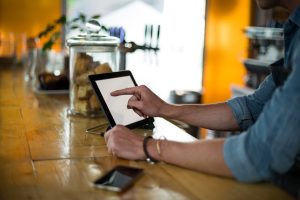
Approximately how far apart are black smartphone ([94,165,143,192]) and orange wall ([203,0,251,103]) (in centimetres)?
465

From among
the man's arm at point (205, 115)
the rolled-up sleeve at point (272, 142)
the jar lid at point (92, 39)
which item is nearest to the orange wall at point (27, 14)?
the jar lid at point (92, 39)

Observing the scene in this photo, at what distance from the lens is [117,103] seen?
4.79 ft

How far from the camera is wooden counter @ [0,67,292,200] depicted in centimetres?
92

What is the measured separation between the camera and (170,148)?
1.08 meters

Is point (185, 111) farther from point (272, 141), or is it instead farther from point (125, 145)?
point (272, 141)

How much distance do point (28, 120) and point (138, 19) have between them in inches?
202

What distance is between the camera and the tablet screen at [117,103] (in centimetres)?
143

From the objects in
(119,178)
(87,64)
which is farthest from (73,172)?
(87,64)

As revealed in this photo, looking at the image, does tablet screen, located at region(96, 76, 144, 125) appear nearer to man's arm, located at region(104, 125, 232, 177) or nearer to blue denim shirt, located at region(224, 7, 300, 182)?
man's arm, located at region(104, 125, 232, 177)

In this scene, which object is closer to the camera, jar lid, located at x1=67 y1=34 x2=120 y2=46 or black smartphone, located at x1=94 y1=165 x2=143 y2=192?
black smartphone, located at x1=94 y1=165 x2=143 y2=192

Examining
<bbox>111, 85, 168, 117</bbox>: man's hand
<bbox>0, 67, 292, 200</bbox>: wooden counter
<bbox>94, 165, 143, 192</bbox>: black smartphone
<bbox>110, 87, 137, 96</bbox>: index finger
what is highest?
<bbox>110, 87, 137, 96</bbox>: index finger

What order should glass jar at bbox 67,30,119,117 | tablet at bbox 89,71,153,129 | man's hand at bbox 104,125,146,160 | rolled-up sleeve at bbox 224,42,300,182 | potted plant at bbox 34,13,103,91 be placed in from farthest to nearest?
potted plant at bbox 34,13,103,91, glass jar at bbox 67,30,119,117, tablet at bbox 89,71,153,129, man's hand at bbox 104,125,146,160, rolled-up sleeve at bbox 224,42,300,182

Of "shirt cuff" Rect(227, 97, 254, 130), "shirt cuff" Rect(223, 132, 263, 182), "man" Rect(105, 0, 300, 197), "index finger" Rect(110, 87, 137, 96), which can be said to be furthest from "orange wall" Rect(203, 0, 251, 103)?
"shirt cuff" Rect(223, 132, 263, 182)

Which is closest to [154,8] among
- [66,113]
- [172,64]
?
[172,64]
